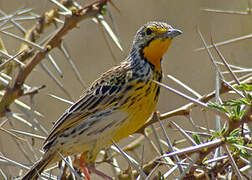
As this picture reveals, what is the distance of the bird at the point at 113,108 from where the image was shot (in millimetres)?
3672

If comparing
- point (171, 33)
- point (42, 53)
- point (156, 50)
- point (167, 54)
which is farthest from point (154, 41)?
point (167, 54)

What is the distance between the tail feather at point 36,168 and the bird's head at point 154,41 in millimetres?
1160

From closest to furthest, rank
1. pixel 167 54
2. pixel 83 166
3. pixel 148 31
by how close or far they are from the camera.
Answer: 1. pixel 83 166
2. pixel 148 31
3. pixel 167 54

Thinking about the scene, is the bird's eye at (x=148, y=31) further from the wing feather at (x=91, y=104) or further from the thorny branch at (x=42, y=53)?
the thorny branch at (x=42, y=53)

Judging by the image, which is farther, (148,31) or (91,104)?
(148,31)

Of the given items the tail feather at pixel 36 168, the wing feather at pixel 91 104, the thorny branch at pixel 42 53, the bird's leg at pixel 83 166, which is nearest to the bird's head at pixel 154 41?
the wing feather at pixel 91 104

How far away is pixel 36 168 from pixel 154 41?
4.49 ft

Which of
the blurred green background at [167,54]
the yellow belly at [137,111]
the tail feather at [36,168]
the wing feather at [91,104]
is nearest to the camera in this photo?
the tail feather at [36,168]

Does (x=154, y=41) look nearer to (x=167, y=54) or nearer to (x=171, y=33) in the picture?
(x=171, y=33)

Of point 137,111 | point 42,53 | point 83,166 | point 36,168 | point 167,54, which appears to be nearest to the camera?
point 42,53

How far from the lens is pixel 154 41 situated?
13.0 ft

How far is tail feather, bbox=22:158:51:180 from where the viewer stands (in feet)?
11.2

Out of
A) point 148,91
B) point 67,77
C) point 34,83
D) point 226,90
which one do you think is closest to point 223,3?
point 67,77

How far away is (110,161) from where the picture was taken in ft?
10.00
